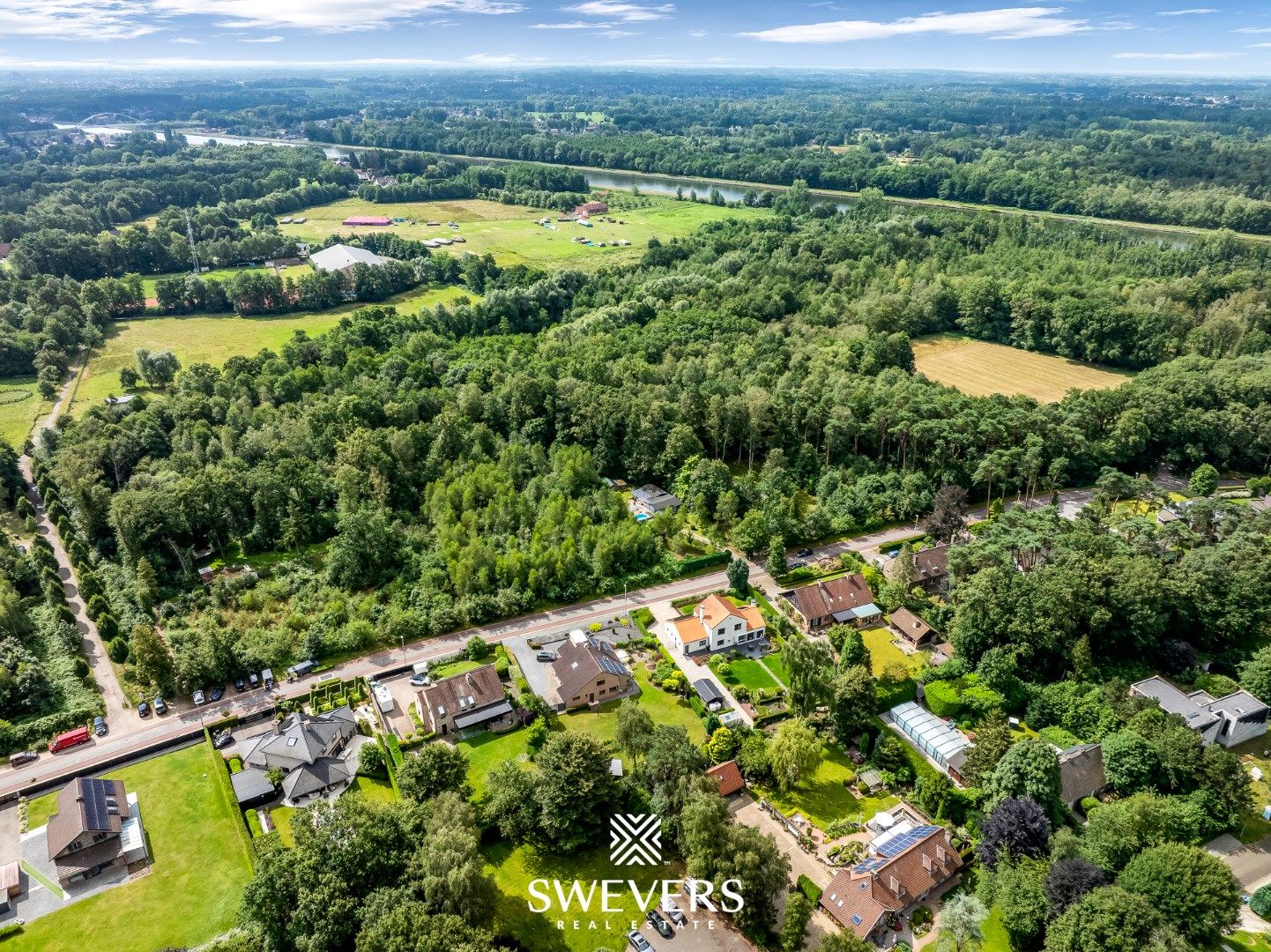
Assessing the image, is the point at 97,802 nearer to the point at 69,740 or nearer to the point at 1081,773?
the point at 69,740

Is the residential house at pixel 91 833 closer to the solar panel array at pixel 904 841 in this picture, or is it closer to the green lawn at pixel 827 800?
the green lawn at pixel 827 800

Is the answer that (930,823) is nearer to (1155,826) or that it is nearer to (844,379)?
(1155,826)

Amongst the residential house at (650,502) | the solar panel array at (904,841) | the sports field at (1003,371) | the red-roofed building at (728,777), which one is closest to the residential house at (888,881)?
the solar panel array at (904,841)

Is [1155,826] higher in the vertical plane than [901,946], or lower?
higher

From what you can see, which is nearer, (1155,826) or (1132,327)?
(1155,826)

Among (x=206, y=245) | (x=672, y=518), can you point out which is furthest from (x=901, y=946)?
(x=206, y=245)

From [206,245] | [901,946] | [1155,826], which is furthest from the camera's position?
[206,245]
